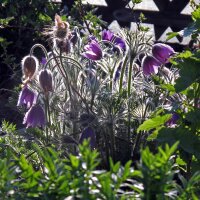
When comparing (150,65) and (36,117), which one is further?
(150,65)

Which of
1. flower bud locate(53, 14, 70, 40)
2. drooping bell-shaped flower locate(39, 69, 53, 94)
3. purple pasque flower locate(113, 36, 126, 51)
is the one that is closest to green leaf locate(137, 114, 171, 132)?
drooping bell-shaped flower locate(39, 69, 53, 94)

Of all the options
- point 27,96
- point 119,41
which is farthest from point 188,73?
point 119,41

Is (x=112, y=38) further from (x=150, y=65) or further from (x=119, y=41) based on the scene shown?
(x=150, y=65)

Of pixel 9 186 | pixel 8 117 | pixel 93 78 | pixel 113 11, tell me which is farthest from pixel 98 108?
pixel 113 11

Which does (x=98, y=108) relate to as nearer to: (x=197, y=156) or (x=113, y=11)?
(x=197, y=156)

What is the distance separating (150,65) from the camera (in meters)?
2.79

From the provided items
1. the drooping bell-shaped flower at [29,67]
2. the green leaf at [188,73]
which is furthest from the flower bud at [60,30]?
the green leaf at [188,73]

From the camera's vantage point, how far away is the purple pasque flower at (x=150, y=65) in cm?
278

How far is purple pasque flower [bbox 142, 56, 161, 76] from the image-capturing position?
9.12ft

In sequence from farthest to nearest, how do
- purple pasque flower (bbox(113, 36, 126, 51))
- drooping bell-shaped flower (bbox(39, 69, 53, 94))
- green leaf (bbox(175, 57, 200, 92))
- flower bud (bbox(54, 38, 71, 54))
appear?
purple pasque flower (bbox(113, 36, 126, 51)), flower bud (bbox(54, 38, 71, 54)), drooping bell-shaped flower (bbox(39, 69, 53, 94)), green leaf (bbox(175, 57, 200, 92))

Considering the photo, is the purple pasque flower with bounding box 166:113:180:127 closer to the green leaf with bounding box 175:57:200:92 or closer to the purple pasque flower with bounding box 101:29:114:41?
the green leaf with bounding box 175:57:200:92

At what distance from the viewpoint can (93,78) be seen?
264cm

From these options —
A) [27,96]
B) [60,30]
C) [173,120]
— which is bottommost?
[173,120]

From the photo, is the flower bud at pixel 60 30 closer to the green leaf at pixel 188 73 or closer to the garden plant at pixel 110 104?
the garden plant at pixel 110 104
